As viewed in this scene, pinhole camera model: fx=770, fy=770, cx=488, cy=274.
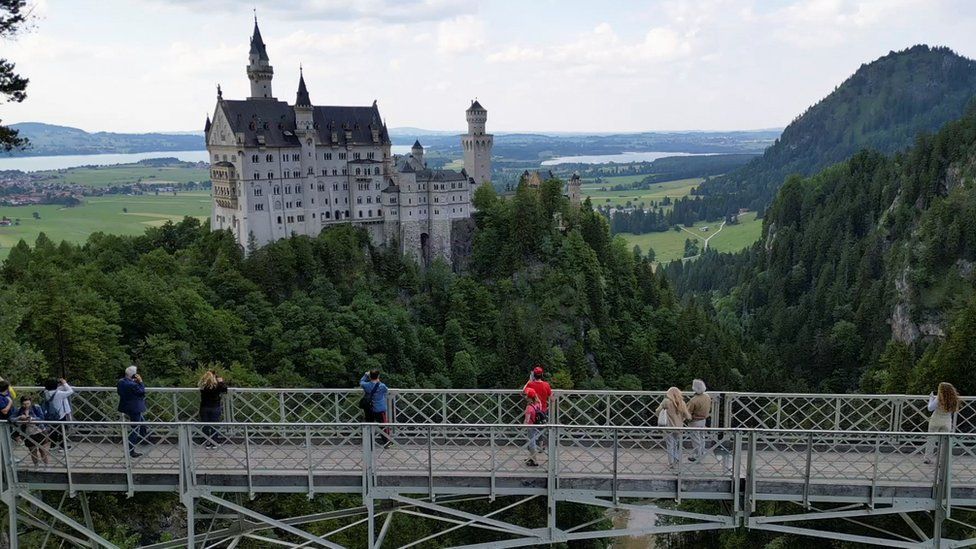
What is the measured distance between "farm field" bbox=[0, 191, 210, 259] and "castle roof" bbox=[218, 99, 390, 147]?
33796 mm

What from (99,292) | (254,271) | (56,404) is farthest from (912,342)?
(56,404)

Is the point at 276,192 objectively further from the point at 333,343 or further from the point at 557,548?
the point at 557,548

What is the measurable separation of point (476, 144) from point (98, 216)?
250ft

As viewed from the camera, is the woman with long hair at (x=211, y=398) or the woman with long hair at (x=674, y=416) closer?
the woman with long hair at (x=674, y=416)

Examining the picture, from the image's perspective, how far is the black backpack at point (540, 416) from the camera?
14883mm

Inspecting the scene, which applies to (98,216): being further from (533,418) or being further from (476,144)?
(533,418)

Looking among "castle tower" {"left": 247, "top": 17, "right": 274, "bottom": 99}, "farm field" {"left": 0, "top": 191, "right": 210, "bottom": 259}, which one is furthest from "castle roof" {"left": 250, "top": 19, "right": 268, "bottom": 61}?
"farm field" {"left": 0, "top": 191, "right": 210, "bottom": 259}

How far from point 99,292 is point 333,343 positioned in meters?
19.6

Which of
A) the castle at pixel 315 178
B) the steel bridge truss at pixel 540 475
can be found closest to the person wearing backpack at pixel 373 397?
the steel bridge truss at pixel 540 475

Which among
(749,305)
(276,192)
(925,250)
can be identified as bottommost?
(749,305)

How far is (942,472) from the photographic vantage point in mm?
13750

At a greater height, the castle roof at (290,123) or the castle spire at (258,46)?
the castle spire at (258,46)

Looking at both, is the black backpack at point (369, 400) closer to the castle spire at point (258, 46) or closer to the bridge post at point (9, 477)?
the bridge post at point (9, 477)

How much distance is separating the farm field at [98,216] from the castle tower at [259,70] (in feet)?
113
